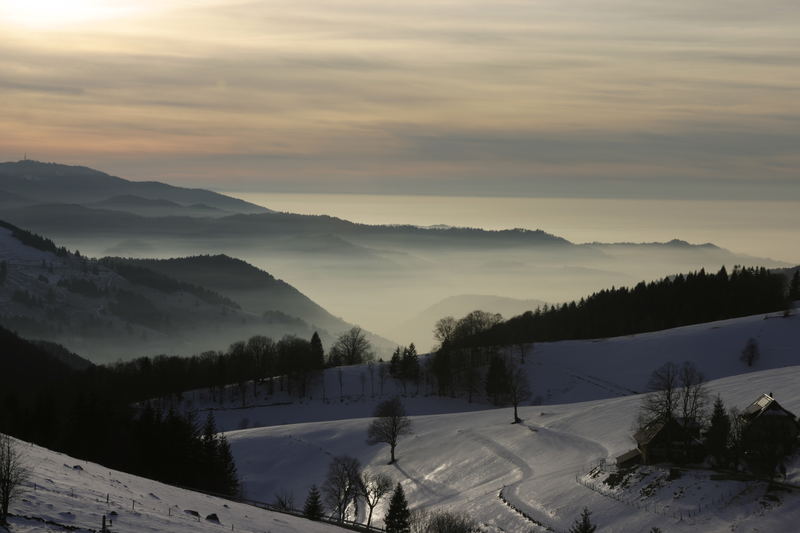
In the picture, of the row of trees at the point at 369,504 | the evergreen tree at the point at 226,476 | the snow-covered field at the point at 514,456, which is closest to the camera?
the snow-covered field at the point at 514,456

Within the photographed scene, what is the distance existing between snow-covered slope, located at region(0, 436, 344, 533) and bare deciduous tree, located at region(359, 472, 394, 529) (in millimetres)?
16207

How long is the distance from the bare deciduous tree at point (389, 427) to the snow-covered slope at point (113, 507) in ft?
123

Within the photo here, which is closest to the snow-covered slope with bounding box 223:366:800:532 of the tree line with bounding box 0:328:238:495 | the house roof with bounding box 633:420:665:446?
the house roof with bounding box 633:420:665:446

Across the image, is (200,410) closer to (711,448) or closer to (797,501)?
(711,448)

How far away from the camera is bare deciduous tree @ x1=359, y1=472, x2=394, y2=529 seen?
75875 millimetres

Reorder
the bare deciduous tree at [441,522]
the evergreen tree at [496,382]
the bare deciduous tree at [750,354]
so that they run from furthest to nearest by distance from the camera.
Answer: the evergreen tree at [496,382]
the bare deciduous tree at [750,354]
the bare deciduous tree at [441,522]

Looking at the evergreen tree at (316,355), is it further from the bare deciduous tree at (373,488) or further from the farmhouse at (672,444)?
the farmhouse at (672,444)

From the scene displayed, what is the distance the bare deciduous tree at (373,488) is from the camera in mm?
75875

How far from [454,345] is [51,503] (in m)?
133

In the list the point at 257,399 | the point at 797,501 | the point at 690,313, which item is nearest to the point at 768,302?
the point at 690,313

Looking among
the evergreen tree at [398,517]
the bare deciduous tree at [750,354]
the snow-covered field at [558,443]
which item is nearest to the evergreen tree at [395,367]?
the snow-covered field at [558,443]

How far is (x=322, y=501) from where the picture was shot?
84625 millimetres

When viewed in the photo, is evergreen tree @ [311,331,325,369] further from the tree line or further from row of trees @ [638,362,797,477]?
row of trees @ [638,362,797,477]

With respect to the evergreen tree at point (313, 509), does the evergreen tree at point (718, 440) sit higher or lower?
higher
